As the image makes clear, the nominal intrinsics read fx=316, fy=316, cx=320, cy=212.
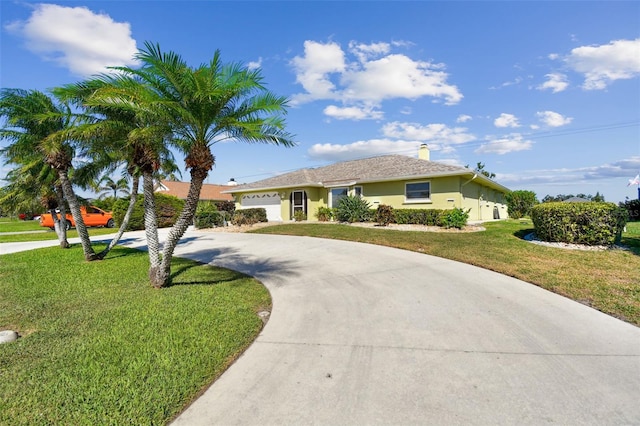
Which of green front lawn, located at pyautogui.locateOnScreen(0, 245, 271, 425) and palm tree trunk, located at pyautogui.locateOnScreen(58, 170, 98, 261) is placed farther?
palm tree trunk, located at pyautogui.locateOnScreen(58, 170, 98, 261)

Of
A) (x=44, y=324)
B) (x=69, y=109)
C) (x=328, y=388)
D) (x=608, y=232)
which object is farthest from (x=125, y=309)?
(x=608, y=232)

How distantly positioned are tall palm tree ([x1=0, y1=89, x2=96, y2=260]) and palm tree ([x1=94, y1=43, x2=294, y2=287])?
13.3ft

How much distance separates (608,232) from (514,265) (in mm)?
3960

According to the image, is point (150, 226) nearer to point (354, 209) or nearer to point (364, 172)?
point (354, 209)

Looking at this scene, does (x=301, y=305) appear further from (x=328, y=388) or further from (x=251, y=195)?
(x=251, y=195)

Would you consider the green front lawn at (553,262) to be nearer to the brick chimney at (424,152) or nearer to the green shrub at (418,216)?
the green shrub at (418,216)

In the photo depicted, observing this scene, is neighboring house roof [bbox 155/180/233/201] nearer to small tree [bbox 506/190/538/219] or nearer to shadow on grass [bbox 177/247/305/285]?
shadow on grass [bbox 177/247/305/285]

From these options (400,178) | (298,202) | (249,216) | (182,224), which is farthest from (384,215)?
(182,224)

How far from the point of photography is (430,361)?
3619 millimetres

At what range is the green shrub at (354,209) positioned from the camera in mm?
18328

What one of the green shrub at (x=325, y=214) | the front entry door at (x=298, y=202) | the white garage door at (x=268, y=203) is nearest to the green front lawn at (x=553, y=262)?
the green shrub at (x=325, y=214)

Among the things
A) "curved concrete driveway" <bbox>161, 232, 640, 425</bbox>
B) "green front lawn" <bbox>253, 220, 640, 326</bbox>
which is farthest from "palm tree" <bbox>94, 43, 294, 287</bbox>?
"green front lawn" <bbox>253, 220, 640, 326</bbox>

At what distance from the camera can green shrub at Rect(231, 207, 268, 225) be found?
21.2 metres

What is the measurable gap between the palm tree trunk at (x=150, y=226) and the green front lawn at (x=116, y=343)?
64 cm
